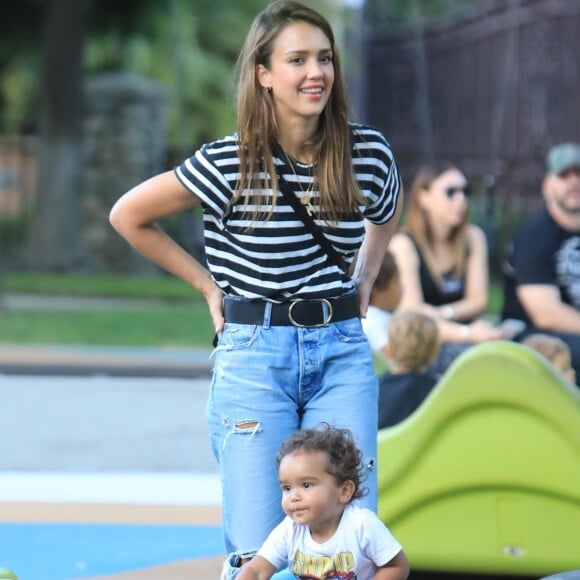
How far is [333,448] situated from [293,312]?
324 mm

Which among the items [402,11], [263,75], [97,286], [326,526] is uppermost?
[402,11]

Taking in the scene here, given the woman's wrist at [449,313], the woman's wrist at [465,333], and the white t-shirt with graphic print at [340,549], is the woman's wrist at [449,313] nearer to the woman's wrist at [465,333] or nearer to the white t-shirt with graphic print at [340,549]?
the woman's wrist at [465,333]

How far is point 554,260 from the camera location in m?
6.52

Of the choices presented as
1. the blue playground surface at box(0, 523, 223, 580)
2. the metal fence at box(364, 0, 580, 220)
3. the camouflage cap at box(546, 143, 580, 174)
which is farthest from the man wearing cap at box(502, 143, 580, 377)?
the metal fence at box(364, 0, 580, 220)

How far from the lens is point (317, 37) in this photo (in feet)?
10.8

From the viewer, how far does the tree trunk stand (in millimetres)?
17266

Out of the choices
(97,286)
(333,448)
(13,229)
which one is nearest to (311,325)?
(333,448)

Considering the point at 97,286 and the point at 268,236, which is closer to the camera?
the point at 268,236

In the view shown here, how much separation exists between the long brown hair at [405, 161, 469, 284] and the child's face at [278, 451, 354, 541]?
11.7ft

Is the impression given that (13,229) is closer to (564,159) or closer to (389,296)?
(564,159)

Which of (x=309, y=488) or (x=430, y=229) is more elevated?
(x=430, y=229)

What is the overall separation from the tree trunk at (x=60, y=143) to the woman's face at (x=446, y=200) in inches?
427

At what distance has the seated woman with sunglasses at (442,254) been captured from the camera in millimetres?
6629

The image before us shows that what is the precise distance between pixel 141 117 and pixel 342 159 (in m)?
15.3
